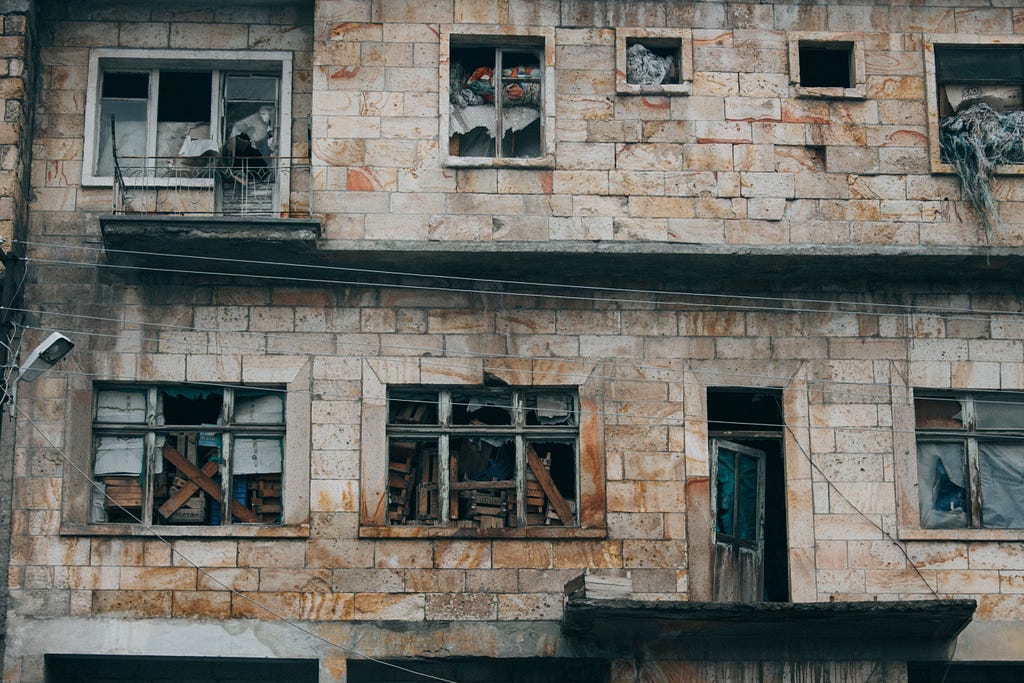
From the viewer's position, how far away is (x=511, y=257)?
16.1 meters

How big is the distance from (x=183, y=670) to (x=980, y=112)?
34.5ft

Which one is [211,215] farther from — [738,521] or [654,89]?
[738,521]

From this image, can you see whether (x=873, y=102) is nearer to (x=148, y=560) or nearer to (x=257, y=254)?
(x=257, y=254)

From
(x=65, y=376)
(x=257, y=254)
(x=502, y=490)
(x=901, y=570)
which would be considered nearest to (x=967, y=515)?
(x=901, y=570)

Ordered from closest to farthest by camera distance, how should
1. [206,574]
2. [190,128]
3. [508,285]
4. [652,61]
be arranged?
[206,574], [508,285], [652,61], [190,128]

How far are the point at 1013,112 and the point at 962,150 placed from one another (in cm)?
81

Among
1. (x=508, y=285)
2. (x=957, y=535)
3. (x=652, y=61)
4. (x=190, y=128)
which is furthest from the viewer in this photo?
(x=190, y=128)

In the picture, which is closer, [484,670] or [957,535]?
[484,670]

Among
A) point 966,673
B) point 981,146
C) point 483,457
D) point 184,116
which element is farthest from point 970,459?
point 184,116

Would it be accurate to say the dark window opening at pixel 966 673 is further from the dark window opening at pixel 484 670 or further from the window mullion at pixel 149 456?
the window mullion at pixel 149 456

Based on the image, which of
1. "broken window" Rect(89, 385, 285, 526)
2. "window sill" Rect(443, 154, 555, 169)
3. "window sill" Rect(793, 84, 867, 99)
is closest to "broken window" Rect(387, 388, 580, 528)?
"broken window" Rect(89, 385, 285, 526)

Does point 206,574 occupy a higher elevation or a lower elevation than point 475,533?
lower

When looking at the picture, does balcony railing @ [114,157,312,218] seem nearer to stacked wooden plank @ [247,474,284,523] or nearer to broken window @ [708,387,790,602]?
stacked wooden plank @ [247,474,284,523]

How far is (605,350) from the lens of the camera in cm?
1644
